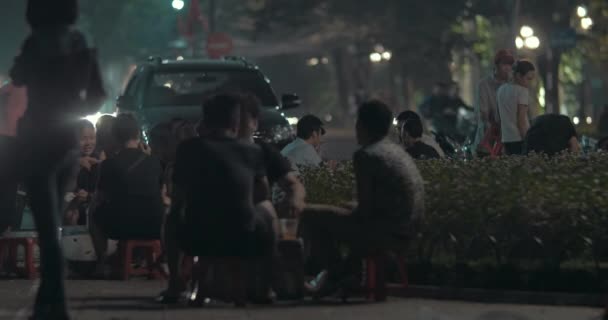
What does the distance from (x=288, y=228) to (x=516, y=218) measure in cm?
199

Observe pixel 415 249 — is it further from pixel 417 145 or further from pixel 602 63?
pixel 602 63

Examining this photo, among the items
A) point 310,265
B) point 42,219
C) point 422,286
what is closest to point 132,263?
point 310,265

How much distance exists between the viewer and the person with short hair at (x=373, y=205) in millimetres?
11953

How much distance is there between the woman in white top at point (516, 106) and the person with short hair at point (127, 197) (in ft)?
17.9

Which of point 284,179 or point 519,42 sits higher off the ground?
point 519,42

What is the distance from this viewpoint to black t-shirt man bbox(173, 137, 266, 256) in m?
11.3

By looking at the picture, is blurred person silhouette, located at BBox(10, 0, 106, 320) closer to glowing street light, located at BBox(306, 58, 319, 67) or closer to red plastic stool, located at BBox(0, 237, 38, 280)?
red plastic stool, located at BBox(0, 237, 38, 280)

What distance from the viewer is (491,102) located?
788 inches

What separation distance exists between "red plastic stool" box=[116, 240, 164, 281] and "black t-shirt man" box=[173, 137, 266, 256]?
8.51 ft

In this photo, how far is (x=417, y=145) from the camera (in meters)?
17.4

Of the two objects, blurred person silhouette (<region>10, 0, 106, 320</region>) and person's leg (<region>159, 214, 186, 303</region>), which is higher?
blurred person silhouette (<region>10, 0, 106, 320</region>)

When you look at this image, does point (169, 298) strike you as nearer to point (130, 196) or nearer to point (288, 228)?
point (288, 228)

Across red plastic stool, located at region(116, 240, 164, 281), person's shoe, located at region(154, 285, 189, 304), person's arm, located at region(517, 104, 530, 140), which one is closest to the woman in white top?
person's arm, located at region(517, 104, 530, 140)

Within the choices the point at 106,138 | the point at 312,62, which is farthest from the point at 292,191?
the point at 312,62
